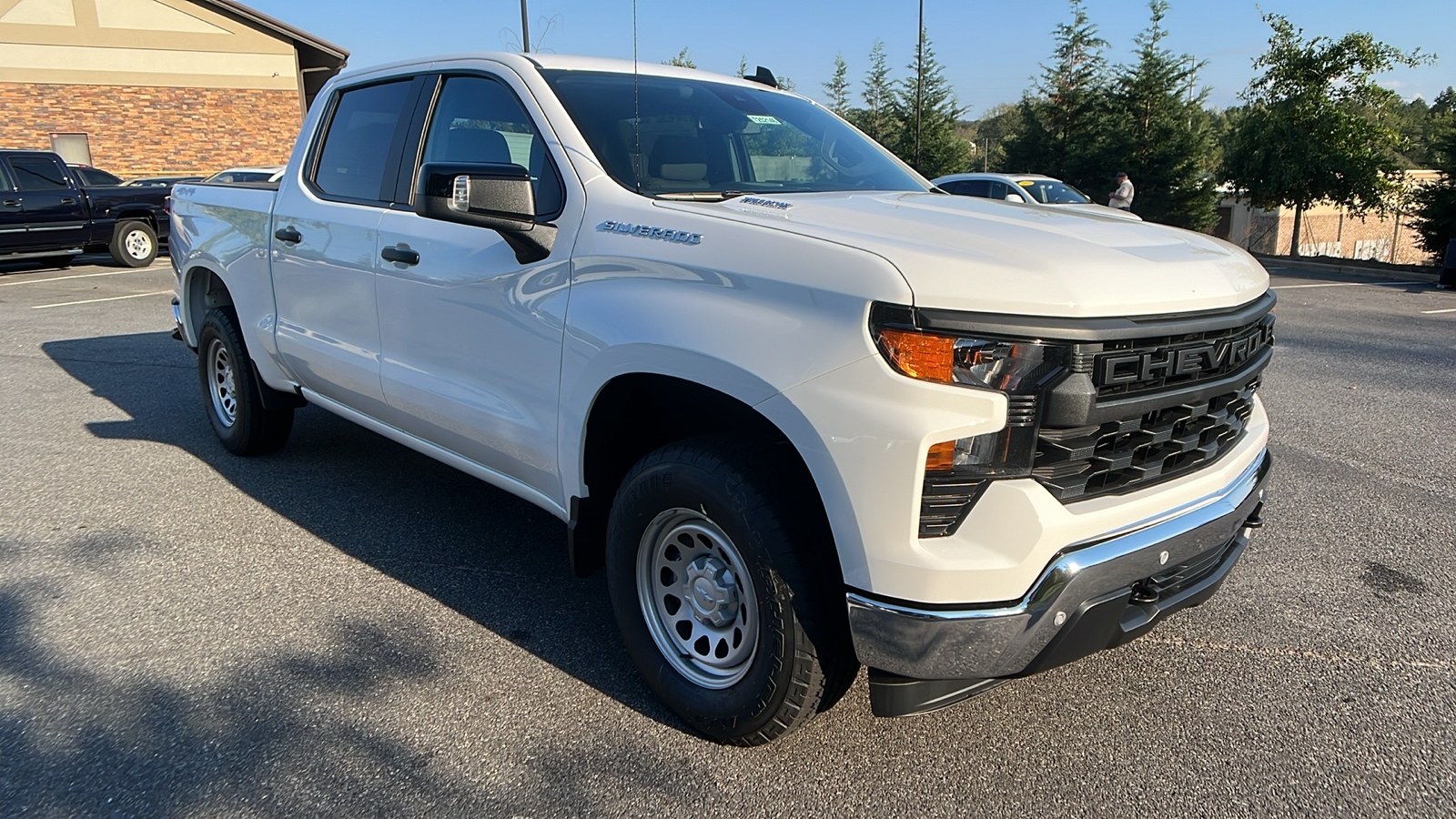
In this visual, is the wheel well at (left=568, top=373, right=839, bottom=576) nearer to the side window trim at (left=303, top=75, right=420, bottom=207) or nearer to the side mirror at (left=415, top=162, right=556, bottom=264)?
the side mirror at (left=415, top=162, right=556, bottom=264)

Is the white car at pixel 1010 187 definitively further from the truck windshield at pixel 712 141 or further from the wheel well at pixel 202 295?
the truck windshield at pixel 712 141

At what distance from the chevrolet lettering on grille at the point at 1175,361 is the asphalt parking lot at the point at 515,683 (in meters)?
1.07

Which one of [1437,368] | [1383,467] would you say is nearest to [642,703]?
[1383,467]

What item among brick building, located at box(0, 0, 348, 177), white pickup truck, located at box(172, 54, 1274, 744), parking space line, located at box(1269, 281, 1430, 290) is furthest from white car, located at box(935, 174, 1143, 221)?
brick building, located at box(0, 0, 348, 177)

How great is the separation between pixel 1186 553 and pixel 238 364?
443 centimetres

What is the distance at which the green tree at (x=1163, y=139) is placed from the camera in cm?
2775

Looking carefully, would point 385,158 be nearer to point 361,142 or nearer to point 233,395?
point 361,142

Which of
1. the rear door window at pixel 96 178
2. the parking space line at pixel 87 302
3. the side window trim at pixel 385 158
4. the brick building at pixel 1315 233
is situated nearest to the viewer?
the side window trim at pixel 385 158

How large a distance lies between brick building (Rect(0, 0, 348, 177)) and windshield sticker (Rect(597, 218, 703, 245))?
85.2 feet

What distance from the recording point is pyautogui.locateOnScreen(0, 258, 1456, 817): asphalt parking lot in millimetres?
2545

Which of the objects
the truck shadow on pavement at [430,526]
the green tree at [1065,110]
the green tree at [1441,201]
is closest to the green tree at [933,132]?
the green tree at [1065,110]

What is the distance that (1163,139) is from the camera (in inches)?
1111

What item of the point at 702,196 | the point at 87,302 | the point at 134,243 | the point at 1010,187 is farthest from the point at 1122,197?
the point at 702,196

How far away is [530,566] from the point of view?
13.0ft
